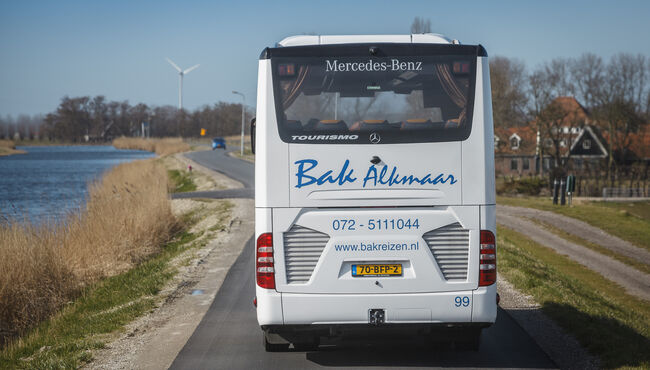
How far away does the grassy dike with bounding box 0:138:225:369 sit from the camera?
8.64 m

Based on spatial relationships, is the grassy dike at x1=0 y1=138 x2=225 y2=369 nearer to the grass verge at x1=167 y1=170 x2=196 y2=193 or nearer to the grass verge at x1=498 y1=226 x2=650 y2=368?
the grass verge at x1=498 y1=226 x2=650 y2=368

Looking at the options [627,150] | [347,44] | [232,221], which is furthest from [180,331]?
[627,150]

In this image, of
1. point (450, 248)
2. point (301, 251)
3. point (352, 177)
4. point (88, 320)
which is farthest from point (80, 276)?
point (450, 248)

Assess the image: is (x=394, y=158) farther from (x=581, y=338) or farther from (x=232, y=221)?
(x=232, y=221)

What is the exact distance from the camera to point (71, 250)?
1480 centimetres

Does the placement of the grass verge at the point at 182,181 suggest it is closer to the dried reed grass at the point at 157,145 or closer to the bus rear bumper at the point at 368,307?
the dried reed grass at the point at 157,145

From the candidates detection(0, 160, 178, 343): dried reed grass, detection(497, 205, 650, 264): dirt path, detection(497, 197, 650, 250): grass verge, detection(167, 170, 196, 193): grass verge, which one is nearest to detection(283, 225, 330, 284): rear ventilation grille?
detection(0, 160, 178, 343): dried reed grass

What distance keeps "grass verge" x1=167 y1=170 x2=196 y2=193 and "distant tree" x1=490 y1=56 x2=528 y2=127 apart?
3293 cm

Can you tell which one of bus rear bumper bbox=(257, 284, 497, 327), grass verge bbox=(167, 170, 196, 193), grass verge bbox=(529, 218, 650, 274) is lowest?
grass verge bbox=(529, 218, 650, 274)

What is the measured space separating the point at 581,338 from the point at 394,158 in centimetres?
350

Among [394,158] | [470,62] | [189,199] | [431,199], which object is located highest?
[470,62]

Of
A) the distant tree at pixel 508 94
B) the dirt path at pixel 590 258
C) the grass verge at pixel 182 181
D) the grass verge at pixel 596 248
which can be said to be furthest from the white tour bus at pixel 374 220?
the distant tree at pixel 508 94

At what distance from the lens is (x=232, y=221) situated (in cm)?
2155

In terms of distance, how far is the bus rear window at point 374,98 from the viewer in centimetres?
620
